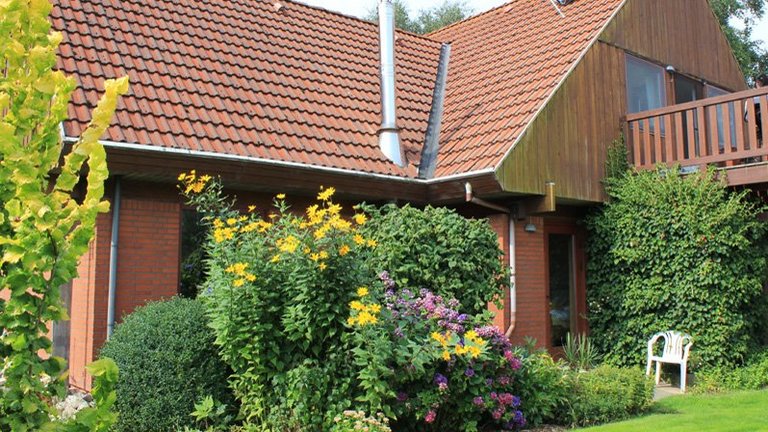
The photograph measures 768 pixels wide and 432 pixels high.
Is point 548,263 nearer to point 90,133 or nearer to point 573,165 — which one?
point 573,165

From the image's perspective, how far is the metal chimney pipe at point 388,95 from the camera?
37.0 ft

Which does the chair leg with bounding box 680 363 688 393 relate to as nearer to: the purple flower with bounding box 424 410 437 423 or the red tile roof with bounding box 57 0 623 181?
the red tile roof with bounding box 57 0 623 181

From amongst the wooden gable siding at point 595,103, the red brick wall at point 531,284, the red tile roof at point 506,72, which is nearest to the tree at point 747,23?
the wooden gable siding at point 595,103

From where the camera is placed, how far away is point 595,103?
12117mm

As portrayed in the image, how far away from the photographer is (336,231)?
662cm

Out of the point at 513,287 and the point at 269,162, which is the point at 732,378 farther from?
the point at 269,162

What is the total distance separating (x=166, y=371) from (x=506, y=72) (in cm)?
862

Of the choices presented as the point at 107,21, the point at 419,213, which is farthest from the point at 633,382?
the point at 107,21

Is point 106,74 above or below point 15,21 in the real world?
above

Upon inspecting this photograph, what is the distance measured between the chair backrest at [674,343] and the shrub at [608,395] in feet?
7.61

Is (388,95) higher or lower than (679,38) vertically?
lower

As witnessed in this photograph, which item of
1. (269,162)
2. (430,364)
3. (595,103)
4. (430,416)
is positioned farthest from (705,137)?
(430,416)

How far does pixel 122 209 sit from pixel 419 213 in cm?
361

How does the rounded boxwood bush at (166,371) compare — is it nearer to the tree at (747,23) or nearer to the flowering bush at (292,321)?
the flowering bush at (292,321)
